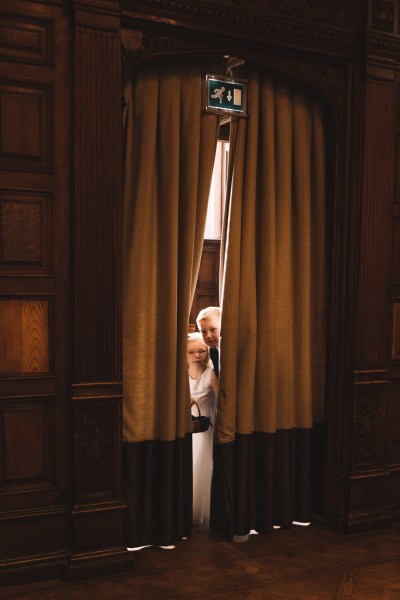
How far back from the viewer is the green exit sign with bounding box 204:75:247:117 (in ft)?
9.57

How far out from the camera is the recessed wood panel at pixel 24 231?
2529 millimetres

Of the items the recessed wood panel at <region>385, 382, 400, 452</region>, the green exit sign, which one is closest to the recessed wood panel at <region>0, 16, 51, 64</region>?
the green exit sign

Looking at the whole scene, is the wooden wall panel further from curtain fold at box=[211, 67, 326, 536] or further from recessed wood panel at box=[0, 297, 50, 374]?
curtain fold at box=[211, 67, 326, 536]

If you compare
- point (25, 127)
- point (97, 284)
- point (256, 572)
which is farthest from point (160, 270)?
point (256, 572)

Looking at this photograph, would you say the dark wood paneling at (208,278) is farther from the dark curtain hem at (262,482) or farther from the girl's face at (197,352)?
the dark curtain hem at (262,482)

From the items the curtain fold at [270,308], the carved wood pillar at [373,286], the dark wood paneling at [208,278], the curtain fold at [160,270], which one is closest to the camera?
the curtain fold at [160,270]

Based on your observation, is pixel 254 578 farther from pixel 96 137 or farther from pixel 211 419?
pixel 96 137

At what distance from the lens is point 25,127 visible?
2.53 metres

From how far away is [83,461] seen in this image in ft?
8.75

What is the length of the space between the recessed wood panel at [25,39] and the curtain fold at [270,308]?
1.00m

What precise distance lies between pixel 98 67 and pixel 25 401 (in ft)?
4.91

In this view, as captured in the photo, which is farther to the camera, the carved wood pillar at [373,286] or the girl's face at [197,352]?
the girl's face at [197,352]

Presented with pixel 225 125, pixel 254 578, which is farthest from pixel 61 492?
pixel 225 125

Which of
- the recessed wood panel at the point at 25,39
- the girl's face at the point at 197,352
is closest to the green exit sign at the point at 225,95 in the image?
the recessed wood panel at the point at 25,39
